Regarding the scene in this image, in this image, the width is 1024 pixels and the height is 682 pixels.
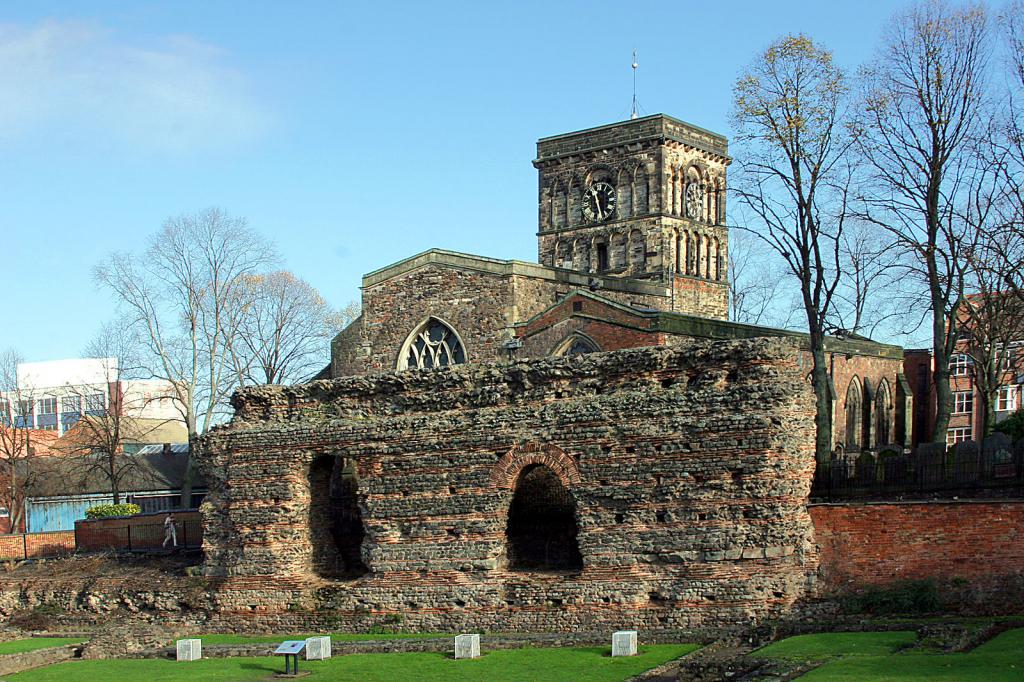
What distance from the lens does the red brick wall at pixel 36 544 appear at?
105 ft

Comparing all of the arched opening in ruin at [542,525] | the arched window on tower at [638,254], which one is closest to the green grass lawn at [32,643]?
the arched opening in ruin at [542,525]

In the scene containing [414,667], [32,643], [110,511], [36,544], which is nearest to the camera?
[414,667]

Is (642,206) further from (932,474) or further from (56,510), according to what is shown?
(932,474)

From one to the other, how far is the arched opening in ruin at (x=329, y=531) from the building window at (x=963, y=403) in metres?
31.5

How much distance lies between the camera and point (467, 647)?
54.7 feet

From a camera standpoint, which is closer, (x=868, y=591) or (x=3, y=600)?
(x=868, y=591)

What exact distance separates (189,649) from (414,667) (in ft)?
14.1

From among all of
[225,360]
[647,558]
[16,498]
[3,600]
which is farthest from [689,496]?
[16,498]

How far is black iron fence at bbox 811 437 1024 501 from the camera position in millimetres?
18719

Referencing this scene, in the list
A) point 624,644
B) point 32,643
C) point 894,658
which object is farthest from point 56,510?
point 894,658

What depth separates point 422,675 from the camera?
15625 millimetres

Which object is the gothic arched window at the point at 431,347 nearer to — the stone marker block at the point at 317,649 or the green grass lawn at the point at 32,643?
the green grass lawn at the point at 32,643

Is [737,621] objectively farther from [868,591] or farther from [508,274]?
[508,274]

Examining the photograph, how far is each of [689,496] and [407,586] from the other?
5310 mm
